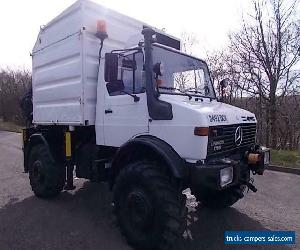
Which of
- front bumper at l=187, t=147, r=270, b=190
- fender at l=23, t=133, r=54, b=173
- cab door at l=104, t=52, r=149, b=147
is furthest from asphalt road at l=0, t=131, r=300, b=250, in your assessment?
cab door at l=104, t=52, r=149, b=147

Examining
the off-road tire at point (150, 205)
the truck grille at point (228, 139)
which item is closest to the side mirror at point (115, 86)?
the off-road tire at point (150, 205)

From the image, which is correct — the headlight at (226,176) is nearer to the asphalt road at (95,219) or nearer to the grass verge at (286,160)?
the asphalt road at (95,219)

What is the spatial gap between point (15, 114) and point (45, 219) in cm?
2919

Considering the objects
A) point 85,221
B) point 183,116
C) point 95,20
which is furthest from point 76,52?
point 85,221

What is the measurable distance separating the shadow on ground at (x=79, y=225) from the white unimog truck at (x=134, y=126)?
0.26 meters

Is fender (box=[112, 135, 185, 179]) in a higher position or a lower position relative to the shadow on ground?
higher

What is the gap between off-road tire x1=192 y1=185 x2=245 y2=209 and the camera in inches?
195

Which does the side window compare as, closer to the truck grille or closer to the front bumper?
the truck grille

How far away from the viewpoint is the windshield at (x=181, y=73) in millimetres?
4445

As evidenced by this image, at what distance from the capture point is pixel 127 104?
441cm

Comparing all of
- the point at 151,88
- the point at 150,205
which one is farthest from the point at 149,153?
the point at 151,88

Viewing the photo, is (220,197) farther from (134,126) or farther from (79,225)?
(79,225)

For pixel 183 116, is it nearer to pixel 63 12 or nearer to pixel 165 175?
pixel 165 175

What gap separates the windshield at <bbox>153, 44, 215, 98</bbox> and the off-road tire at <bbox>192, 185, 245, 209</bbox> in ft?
5.08
